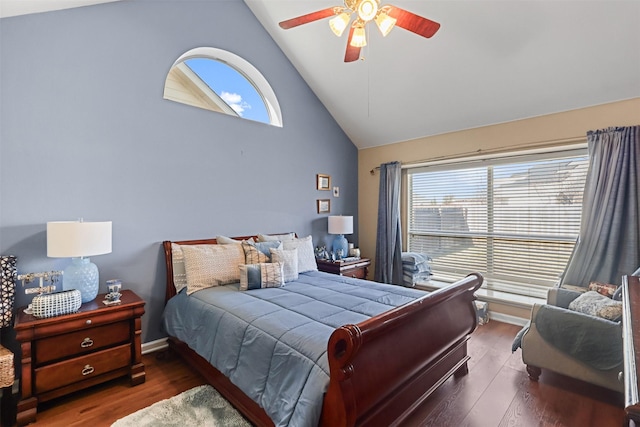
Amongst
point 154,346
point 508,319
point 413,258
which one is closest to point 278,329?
point 154,346

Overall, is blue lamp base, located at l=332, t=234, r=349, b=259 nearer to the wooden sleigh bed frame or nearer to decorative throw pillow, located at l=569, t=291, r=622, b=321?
the wooden sleigh bed frame

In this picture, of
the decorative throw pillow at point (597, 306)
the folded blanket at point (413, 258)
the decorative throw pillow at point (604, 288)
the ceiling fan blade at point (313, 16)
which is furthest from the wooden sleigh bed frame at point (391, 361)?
the ceiling fan blade at point (313, 16)

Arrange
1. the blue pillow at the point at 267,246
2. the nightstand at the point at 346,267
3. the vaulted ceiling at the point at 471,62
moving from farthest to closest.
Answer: the nightstand at the point at 346,267 < the blue pillow at the point at 267,246 < the vaulted ceiling at the point at 471,62

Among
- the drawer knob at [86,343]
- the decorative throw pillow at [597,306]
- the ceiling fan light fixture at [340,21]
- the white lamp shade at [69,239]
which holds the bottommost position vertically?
the drawer knob at [86,343]

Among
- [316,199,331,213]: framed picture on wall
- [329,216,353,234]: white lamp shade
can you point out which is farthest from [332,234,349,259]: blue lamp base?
[316,199,331,213]: framed picture on wall

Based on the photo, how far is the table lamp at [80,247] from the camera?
6.90 feet

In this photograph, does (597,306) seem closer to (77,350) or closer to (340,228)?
(340,228)

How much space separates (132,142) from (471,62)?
3399 millimetres

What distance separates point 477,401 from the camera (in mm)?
2133

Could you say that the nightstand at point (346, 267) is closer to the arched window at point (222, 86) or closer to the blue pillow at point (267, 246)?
the blue pillow at point (267, 246)

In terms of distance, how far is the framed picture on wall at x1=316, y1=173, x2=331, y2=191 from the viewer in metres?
4.42

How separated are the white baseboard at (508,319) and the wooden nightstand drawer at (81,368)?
12.5ft

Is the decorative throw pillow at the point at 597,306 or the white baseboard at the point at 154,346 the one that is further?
the white baseboard at the point at 154,346

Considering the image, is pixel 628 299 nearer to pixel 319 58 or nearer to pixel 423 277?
pixel 423 277
